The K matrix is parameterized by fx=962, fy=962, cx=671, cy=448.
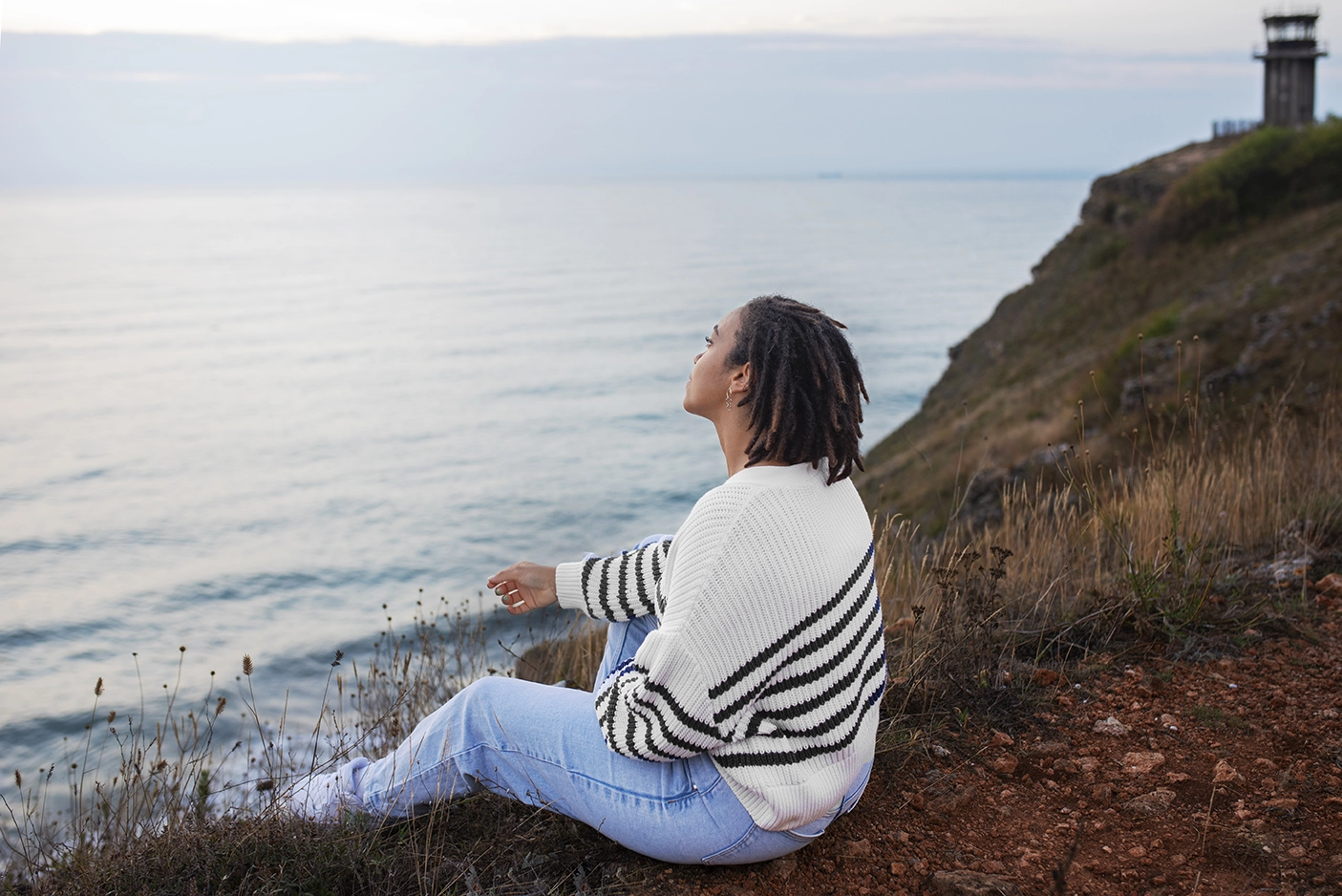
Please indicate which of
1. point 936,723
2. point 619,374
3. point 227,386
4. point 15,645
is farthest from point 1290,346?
point 227,386

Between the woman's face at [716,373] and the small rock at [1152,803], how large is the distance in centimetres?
168

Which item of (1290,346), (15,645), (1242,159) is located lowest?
(15,645)

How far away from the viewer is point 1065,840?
8.55 ft

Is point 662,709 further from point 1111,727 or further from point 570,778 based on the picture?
point 1111,727

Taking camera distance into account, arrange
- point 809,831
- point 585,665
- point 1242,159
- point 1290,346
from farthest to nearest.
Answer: point 1242,159 → point 1290,346 → point 585,665 → point 809,831

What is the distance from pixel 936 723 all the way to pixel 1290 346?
15.9m

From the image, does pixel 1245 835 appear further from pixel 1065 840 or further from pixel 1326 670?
pixel 1326 670

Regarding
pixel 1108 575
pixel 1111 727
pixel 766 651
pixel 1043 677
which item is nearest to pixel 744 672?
pixel 766 651

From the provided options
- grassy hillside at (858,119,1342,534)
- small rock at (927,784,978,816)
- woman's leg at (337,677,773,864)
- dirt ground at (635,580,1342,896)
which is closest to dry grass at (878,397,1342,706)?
dirt ground at (635,580,1342,896)

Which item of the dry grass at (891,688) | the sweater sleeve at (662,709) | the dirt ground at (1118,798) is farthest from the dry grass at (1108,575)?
the sweater sleeve at (662,709)

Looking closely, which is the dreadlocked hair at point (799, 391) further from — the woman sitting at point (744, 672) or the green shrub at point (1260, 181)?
the green shrub at point (1260, 181)

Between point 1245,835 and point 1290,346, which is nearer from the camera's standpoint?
point 1245,835

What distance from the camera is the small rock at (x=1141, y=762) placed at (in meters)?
2.91

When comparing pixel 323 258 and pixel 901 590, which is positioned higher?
pixel 323 258
